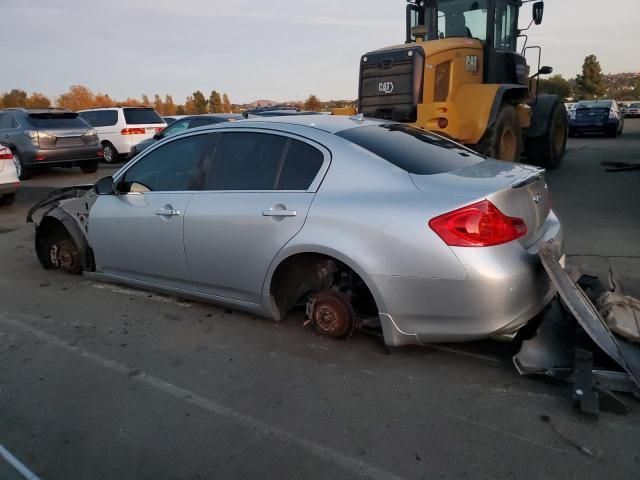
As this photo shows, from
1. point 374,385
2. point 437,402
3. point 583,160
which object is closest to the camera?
point 437,402

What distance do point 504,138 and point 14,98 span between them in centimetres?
5690

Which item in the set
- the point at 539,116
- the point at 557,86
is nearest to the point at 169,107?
the point at 557,86

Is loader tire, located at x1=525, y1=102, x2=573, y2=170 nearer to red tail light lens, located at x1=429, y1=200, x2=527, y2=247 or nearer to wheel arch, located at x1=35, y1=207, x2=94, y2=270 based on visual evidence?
red tail light lens, located at x1=429, y1=200, x2=527, y2=247

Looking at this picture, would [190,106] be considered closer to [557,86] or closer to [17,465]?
[557,86]

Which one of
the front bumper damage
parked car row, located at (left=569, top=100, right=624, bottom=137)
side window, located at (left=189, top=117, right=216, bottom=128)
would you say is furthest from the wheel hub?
parked car row, located at (left=569, top=100, right=624, bottom=137)

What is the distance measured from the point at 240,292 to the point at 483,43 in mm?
6916

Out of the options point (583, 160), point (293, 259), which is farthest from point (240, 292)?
point (583, 160)

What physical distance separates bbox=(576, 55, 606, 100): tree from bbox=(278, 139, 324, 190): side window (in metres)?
69.3

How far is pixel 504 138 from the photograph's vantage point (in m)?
8.70

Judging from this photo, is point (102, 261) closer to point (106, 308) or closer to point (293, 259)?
point (106, 308)

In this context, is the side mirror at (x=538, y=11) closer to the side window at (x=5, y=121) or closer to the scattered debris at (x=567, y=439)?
the scattered debris at (x=567, y=439)

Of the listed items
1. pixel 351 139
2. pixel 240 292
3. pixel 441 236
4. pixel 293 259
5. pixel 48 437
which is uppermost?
pixel 351 139

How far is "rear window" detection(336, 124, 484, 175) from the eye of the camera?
3.38 m

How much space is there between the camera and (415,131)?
4203mm
